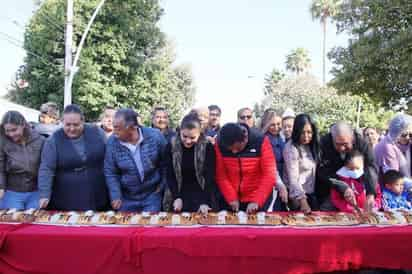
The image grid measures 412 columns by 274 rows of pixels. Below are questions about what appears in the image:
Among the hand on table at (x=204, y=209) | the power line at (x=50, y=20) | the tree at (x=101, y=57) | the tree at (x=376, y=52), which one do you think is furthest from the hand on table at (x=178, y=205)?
the power line at (x=50, y=20)

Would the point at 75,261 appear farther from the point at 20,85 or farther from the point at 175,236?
the point at 20,85

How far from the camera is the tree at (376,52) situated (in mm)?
12291

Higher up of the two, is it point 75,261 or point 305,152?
point 305,152

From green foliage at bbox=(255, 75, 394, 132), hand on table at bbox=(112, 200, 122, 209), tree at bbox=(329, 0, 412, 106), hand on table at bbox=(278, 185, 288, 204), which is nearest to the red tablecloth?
hand on table at bbox=(112, 200, 122, 209)

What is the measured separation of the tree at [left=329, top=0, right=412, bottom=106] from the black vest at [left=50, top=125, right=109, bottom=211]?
10.7 metres

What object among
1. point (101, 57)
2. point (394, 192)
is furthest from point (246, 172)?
point (101, 57)

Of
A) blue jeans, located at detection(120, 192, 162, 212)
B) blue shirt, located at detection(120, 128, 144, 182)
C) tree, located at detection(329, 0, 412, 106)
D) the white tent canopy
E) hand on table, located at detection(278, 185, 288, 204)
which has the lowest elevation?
blue jeans, located at detection(120, 192, 162, 212)

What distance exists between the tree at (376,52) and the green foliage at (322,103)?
9.50m

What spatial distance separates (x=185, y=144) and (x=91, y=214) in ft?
2.78

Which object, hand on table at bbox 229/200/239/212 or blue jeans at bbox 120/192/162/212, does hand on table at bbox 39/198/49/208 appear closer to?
blue jeans at bbox 120/192/162/212

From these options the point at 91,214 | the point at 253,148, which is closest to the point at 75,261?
the point at 91,214

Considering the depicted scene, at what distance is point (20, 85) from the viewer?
64.8ft

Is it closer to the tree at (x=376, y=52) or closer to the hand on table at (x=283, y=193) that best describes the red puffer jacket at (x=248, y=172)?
the hand on table at (x=283, y=193)

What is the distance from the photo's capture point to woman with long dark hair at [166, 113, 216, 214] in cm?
331
